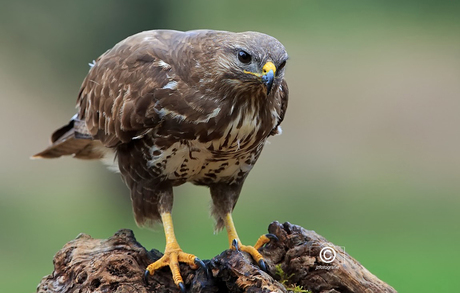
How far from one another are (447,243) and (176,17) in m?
5.66

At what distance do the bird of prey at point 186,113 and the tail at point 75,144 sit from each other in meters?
0.38

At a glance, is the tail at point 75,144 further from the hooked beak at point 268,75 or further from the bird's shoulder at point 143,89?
the hooked beak at point 268,75

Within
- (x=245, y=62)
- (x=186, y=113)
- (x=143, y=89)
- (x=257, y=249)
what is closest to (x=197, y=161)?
(x=186, y=113)

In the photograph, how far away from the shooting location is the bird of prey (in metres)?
4.45

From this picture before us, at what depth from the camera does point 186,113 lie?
4.57 m

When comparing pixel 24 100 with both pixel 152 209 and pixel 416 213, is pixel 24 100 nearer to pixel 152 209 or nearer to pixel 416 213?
Result: pixel 416 213

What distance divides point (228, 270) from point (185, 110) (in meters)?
1.09

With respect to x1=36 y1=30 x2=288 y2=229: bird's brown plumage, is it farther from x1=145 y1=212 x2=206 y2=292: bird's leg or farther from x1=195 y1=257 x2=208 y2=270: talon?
x1=195 y1=257 x2=208 y2=270: talon

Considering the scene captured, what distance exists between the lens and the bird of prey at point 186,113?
445 centimetres

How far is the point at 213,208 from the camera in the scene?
18.0ft

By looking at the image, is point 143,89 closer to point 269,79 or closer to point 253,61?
point 253,61

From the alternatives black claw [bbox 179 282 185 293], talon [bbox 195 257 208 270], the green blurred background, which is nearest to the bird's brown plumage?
talon [bbox 195 257 208 270]

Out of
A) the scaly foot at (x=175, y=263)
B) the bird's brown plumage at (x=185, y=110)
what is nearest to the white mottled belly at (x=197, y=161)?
the bird's brown plumage at (x=185, y=110)

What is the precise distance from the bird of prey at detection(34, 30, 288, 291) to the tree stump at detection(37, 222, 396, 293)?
0.12 metres
